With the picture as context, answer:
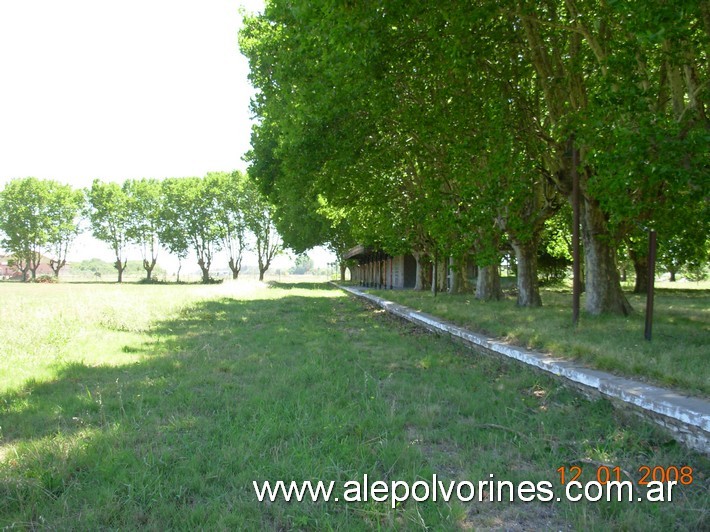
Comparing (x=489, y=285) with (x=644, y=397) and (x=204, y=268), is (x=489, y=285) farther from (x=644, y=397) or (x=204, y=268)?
(x=204, y=268)

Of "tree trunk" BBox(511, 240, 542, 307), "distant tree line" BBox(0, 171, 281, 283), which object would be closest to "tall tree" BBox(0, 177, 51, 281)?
"distant tree line" BBox(0, 171, 281, 283)

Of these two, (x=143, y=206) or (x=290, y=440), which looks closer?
(x=290, y=440)

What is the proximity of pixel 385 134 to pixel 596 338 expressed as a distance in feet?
37.7

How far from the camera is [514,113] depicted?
12.8 m

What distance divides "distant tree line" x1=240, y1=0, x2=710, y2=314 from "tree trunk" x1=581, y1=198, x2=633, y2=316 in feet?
0.11

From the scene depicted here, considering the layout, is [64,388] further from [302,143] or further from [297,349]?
[302,143]

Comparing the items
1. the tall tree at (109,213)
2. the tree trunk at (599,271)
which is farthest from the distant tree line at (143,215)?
the tree trunk at (599,271)

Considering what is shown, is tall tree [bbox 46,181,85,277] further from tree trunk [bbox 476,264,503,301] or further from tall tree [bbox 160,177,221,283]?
tree trunk [bbox 476,264,503,301]

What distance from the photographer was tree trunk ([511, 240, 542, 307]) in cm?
1438

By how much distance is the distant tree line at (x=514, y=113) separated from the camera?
7.41 meters

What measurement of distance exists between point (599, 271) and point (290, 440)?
9632mm

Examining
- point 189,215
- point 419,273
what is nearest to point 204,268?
point 189,215

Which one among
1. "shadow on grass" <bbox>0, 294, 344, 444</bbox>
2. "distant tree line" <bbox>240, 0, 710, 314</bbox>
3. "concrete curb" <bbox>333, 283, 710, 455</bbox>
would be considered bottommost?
"shadow on grass" <bbox>0, 294, 344, 444</bbox>
